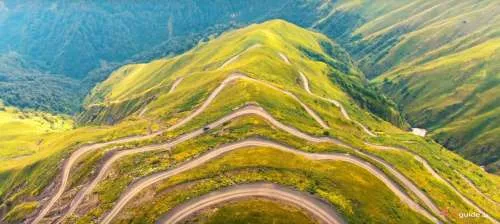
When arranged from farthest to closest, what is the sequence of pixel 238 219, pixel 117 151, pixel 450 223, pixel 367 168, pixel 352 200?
pixel 117 151, pixel 367 168, pixel 450 223, pixel 352 200, pixel 238 219

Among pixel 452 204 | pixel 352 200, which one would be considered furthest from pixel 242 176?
pixel 452 204

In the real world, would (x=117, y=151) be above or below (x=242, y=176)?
above

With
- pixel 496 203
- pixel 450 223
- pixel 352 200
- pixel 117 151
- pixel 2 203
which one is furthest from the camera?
pixel 2 203

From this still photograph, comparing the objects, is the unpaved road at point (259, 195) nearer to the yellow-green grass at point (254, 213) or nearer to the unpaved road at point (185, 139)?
the yellow-green grass at point (254, 213)

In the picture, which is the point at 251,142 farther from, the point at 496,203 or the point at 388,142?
the point at 496,203

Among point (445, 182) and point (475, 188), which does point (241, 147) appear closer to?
point (445, 182)

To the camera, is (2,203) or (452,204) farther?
(2,203)

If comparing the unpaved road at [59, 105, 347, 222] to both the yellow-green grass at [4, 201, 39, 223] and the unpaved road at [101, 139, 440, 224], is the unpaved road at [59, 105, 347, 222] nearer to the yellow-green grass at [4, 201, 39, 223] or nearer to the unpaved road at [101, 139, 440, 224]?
the unpaved road at [101, 139, 440, 224]
